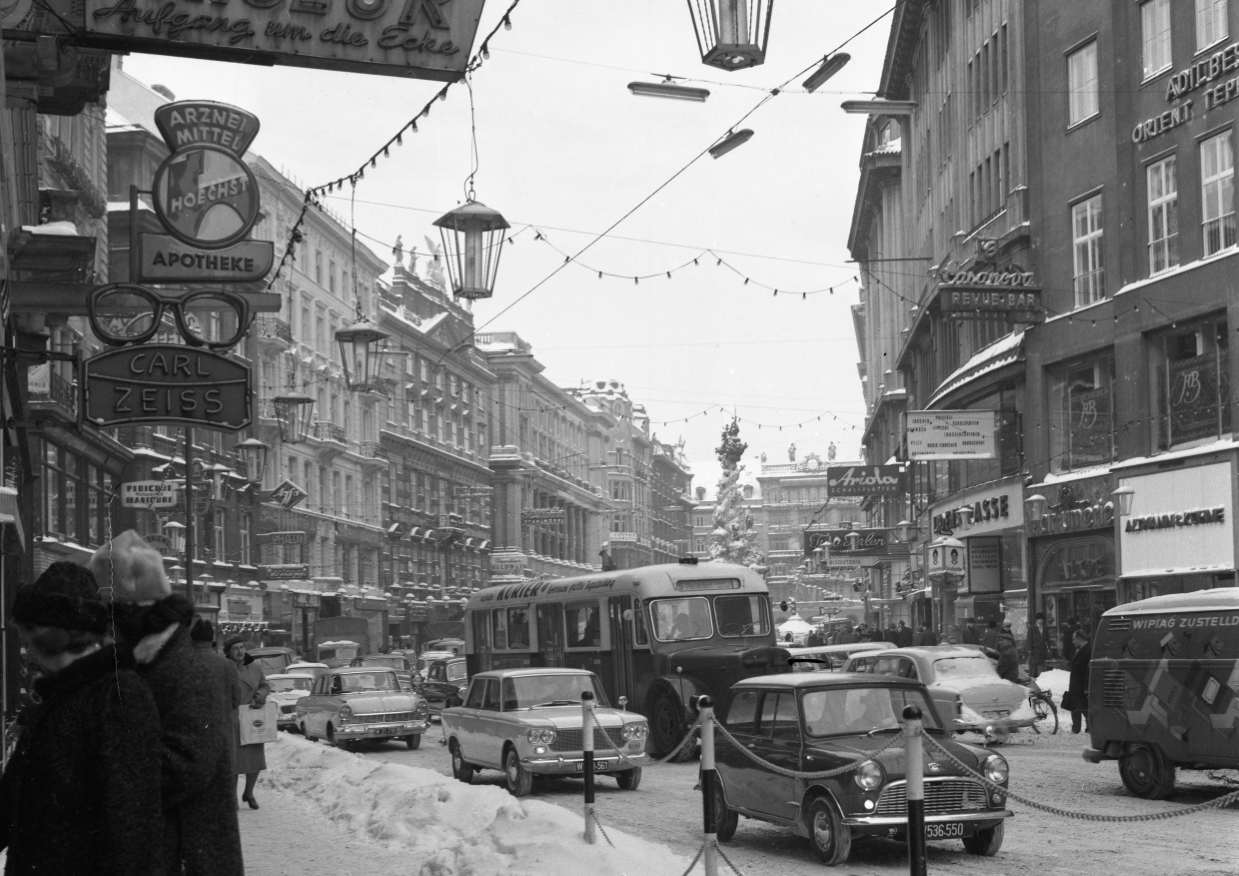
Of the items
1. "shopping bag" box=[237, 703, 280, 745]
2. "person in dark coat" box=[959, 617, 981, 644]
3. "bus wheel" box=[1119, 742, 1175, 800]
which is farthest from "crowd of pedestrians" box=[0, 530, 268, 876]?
"person in dark coat" box=[959, 617, 981, 644]

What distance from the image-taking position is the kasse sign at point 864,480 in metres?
53.8

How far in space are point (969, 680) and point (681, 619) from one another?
4.51 m

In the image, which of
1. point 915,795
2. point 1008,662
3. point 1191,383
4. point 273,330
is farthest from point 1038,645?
point 273,330

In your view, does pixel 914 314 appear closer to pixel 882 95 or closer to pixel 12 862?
pixel 882 95

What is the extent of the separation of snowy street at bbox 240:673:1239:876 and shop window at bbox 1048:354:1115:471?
56.5ft

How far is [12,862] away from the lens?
4.93 metres

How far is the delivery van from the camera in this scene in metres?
15.4

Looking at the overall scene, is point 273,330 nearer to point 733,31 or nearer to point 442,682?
point 442,682

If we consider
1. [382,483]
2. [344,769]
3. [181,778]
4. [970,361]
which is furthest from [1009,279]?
[382,483]

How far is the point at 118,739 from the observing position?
4.86 metres

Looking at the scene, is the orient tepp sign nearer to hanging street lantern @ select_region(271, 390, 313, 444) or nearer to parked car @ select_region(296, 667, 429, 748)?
parked car @ select_region(296, 667, 429, 748)

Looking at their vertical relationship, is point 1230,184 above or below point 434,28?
above

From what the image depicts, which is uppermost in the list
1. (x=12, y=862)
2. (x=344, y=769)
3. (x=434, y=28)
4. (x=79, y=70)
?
(x=79, y=70)

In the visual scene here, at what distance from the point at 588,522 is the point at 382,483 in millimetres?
55064
